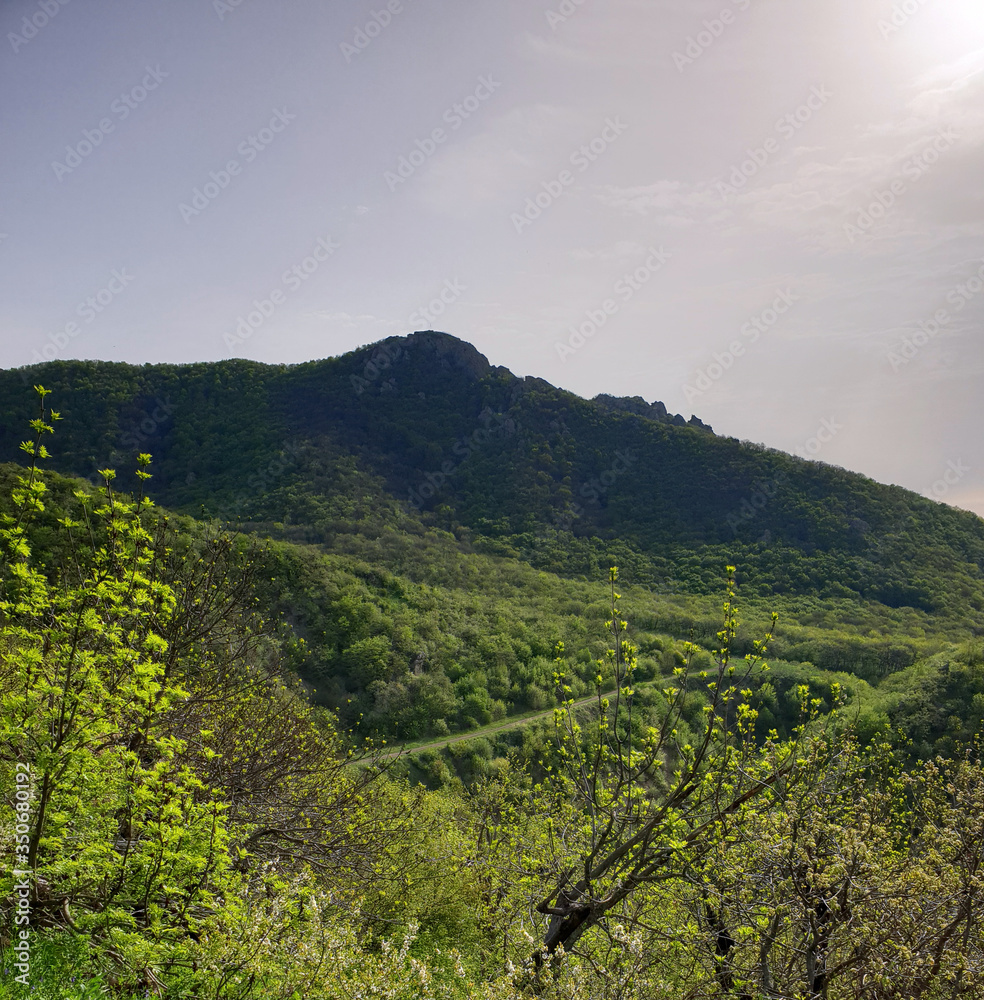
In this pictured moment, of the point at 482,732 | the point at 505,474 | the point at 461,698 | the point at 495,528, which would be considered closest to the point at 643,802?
the point at 482,732

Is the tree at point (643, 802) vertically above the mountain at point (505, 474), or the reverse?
the mountain at point (505, 474)

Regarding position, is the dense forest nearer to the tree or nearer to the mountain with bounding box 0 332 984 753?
the tree

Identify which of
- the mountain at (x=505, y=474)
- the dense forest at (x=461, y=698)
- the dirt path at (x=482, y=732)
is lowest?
the dirt path at (x=482, y=732)

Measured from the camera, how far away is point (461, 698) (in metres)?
33.9

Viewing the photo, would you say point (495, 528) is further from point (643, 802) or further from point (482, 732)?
point (643, 802)

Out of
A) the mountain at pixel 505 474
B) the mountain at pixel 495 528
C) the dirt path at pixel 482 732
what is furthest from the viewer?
the mountain at pixel 505 474

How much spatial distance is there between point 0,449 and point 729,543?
76.0m

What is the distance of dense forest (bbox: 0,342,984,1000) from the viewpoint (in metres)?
4.52

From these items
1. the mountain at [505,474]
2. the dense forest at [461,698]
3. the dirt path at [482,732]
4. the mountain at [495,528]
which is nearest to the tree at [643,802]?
the dense forest at [461,698]

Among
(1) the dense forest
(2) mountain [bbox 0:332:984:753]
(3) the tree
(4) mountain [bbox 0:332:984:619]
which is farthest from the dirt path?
(4) mountain [bbox 0:332:984:619]

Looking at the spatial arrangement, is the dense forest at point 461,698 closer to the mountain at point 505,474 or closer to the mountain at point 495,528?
the mountain at point 495,528

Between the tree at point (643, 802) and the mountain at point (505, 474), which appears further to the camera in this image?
the mountain at point (505, 474)

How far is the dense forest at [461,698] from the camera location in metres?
4.52

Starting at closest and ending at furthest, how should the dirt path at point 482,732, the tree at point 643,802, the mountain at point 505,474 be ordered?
the tree at point 643,802
the dirt path at point 482,732
the mountain at point 505,474
